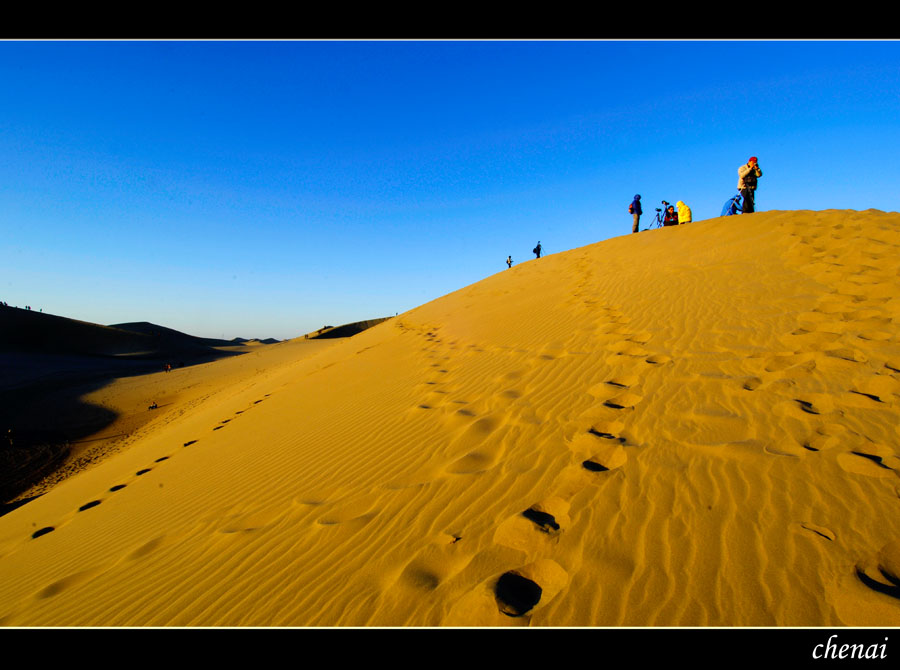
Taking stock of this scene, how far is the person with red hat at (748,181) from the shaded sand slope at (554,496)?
21.1 feet

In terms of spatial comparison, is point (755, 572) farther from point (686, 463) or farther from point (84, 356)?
point (84, 356)

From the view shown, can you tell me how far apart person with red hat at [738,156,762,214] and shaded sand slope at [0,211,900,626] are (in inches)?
253

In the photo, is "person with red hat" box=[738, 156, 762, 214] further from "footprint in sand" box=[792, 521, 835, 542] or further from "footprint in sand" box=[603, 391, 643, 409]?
"footprint in sand" box=[792, 521, 835, 542]

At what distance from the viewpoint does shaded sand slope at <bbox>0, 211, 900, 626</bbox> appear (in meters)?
1.77

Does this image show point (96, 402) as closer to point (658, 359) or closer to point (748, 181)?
point (658, 359)

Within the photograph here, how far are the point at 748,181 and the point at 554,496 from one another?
13.6 m

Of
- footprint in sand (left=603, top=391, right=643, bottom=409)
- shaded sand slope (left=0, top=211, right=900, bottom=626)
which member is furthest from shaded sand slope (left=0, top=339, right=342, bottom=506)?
footprint in sand (left=603, top=391, right=643, bottom=409)

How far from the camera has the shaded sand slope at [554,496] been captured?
1.77m

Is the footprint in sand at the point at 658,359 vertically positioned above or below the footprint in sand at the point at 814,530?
above

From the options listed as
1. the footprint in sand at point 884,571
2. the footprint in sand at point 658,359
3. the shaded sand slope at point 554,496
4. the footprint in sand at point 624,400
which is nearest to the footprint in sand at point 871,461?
the shaded sand slope at point 554,496

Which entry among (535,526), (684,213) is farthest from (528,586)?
(684,213)

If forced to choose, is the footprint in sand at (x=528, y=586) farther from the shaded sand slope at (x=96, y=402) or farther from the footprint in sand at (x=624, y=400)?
the shaded sand slope at (x=96, y=402)

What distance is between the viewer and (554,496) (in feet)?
8.00
